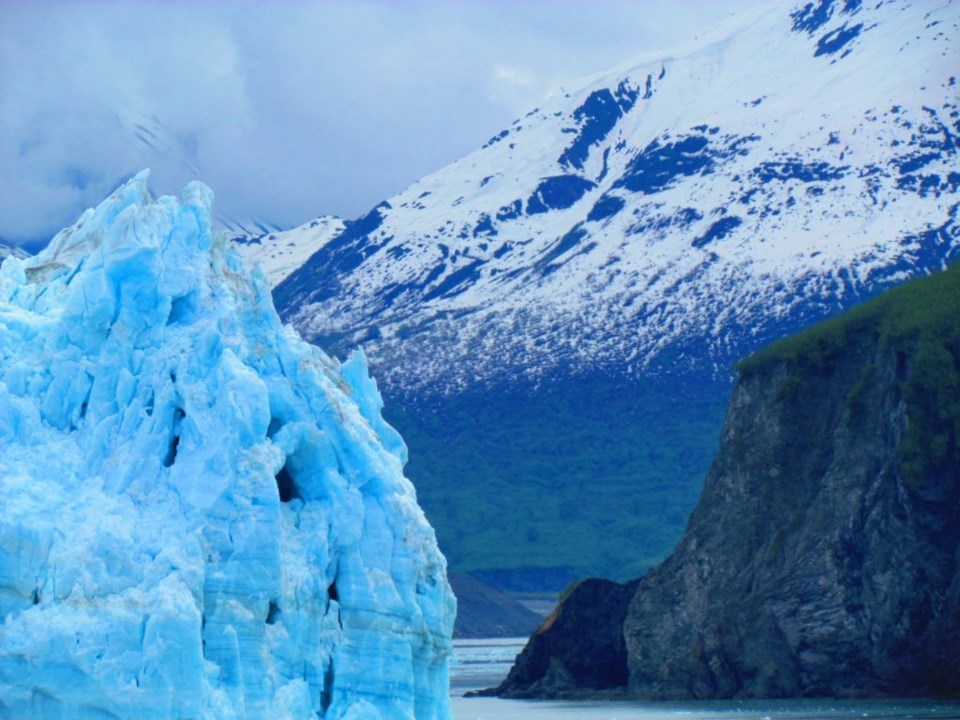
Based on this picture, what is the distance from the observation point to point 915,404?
7475 cm

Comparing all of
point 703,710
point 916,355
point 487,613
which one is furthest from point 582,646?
point 487,613

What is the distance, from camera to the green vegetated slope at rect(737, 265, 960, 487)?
7331 cm

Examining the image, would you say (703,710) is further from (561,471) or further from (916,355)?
(561,471)

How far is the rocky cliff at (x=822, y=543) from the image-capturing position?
2795 inches

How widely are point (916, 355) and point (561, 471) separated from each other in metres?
105

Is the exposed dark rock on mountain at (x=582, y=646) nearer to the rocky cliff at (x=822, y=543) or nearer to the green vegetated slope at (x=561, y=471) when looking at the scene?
the rocky cliff at (x=822, y=543)

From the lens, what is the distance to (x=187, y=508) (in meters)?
36.2

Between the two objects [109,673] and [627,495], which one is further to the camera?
[627,495]

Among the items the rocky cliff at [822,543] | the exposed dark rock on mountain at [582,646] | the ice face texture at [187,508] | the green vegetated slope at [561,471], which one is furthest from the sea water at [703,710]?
the green vegetated slope at [561,471]

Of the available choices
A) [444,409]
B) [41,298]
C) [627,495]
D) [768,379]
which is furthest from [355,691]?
[444,409]

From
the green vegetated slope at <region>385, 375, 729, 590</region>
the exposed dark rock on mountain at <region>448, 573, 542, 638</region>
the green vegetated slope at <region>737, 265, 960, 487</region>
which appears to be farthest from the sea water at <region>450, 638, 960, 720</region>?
the green vegetated slope at <region>385, 375, 729, 590</region>

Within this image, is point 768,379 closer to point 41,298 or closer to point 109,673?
point 41,298

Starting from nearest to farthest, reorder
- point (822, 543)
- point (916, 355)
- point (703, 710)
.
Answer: point (703, 710) < point (822, 543) < point (916, 355)

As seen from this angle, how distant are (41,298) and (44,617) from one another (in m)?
8.79
